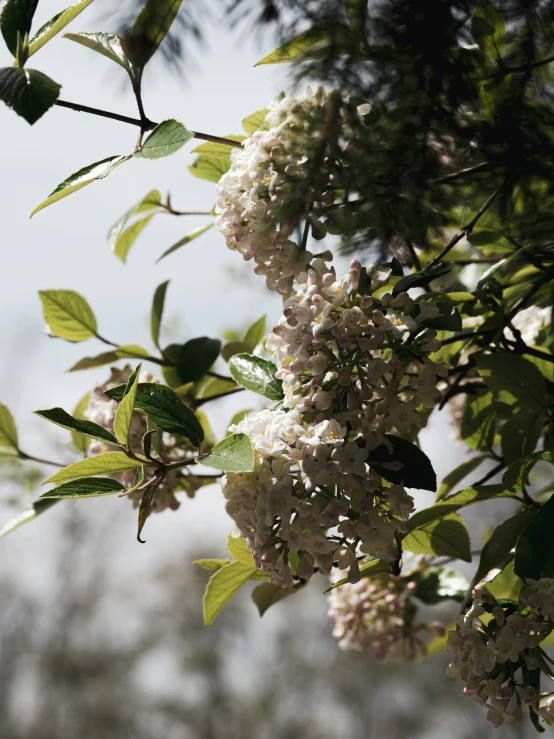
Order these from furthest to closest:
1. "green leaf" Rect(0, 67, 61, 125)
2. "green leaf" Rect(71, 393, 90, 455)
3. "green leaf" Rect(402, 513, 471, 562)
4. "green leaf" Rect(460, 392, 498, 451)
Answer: "green leaf" Rect(71, 393, 90, 455), "green leaf" Rect(460, 392, 498, 451), "green leaf" Rect(402, 513, 471, 562), "green leaf" Rect(0, 67, 61, 125)

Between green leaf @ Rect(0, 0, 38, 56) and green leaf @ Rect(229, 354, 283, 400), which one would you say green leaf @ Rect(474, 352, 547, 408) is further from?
green leaf @ Rect(0, 0, 38, 56)

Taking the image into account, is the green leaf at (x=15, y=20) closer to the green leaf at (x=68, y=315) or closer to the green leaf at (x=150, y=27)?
the green leaf at (x=150, y=27)

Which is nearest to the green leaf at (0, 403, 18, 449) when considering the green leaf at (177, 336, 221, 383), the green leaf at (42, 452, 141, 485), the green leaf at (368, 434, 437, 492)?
the green leaf at (177, 336, 221, 383)

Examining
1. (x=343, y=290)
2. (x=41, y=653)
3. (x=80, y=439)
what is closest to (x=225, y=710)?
(x=41, y=653)

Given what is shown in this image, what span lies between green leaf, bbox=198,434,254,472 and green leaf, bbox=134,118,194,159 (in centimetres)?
13

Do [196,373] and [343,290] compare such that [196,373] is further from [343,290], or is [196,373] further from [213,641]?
[213,641]

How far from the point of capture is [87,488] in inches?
14.2

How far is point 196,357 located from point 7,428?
0.58ft

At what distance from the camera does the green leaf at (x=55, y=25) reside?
35cm

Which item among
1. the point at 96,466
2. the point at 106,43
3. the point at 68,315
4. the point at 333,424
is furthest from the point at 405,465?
the point at 68,315

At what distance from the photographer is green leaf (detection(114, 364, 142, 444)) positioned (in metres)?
0.35

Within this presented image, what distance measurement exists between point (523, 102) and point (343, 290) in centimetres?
18

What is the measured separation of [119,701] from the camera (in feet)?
16.9

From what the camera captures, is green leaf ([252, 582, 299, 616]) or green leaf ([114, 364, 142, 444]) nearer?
green leaf ([114, 364, 142, 444])
